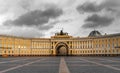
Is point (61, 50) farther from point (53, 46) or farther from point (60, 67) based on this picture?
point (60, 67)

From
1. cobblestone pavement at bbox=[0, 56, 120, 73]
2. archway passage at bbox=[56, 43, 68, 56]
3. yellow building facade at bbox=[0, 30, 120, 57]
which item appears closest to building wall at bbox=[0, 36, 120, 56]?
yellow building facade at bbox=[0, 30, 120, 57]

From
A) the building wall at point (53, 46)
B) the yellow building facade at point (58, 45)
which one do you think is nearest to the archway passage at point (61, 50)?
the yellow building facade at point (58, 45)

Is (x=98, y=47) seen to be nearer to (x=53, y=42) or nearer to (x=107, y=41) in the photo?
(x=107, y=41)

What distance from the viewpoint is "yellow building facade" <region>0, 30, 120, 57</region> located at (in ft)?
440

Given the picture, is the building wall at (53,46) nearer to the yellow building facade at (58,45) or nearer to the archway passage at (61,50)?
the yellow building facade at (58,45)

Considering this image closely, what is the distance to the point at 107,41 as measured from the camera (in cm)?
13575

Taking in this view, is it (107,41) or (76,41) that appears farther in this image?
(76,41)

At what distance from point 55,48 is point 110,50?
43.4 m

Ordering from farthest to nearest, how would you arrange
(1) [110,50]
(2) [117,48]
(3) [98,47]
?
(3) [98,47], (1) [110,50], (2) [117,48]

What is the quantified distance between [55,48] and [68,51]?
962 cm

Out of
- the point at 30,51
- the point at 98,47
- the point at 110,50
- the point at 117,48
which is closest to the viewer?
the point at 117,48

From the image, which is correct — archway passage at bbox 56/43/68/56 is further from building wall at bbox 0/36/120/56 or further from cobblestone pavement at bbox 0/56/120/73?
cobblestone pavement at bbox 0/56/120/73

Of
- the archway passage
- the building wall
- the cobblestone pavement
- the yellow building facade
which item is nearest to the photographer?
the cobblestone pavement

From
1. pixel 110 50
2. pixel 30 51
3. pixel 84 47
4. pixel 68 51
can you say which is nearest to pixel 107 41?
pixel 110 50
